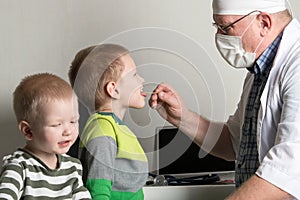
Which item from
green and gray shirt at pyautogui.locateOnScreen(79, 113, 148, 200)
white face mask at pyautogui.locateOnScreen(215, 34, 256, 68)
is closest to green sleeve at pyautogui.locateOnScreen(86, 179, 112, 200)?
green and gray shirt at pyautogui.locateOnScreen(79, 113, 148, 200)

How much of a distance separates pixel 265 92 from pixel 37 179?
54 centimetres

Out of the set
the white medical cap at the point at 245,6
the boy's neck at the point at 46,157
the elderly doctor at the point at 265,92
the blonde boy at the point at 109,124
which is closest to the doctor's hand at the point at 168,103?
the elderly doctor at the point at 265,92

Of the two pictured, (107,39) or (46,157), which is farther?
(107,39)

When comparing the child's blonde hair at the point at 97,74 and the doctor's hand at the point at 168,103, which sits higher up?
the child's blonde hair at the point at 97,74

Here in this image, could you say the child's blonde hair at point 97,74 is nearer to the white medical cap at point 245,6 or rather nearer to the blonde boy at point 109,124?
the blonde boy at point 109,124

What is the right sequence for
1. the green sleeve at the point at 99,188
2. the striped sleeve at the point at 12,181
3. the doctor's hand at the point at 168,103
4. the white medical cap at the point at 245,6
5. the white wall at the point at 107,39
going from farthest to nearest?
the white wall at the point at 107,39 < the doctor's hand at the point at 168,103 < the white medical cap at the point at 245,6 < the green sleeve at the point at 99,188 < the striped sleeve at the point at 12,181

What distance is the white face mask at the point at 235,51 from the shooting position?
1.49 m

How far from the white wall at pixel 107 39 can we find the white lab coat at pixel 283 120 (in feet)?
1.40

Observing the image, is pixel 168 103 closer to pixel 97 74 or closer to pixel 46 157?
pixel 97 74

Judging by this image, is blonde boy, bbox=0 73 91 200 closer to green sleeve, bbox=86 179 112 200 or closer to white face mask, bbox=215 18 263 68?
green sleeve, bbox=86 179 112 200

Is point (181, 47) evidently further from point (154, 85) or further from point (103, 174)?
point (103, 174)

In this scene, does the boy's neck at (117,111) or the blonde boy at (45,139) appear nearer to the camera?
the blonde boy at (45,139)

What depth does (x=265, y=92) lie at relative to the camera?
1.42 m

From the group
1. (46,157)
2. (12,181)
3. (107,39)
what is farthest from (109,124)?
(107,39)
